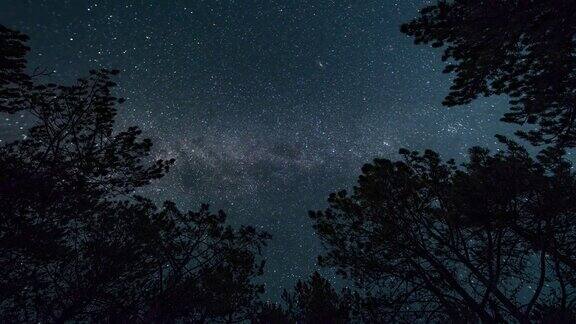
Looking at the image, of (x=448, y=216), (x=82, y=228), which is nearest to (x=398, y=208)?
(x=448, y=216)

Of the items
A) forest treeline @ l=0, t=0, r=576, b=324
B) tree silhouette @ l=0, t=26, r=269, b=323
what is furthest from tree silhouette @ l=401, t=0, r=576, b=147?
tree silhouette @ l=0, t=26, r=269, b=323

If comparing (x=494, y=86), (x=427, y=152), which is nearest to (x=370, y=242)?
(x=427, y=152)

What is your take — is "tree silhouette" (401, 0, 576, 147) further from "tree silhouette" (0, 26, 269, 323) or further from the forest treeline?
"tree silhouette" (0, 26, 269, 323)

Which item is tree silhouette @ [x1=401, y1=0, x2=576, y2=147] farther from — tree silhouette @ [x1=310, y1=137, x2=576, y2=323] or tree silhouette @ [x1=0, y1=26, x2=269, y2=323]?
tree silhouette @ [x1=0, y1=26, x2=269, y2=323]

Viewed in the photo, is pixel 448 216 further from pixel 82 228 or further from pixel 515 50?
pixel 82 228

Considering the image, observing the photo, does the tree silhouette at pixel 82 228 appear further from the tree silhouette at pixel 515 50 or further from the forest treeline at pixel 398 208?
the tree silhouette at pixel 515 50

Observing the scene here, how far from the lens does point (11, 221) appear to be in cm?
834

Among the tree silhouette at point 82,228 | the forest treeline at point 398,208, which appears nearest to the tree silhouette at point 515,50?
the forest treeline at point 398,208

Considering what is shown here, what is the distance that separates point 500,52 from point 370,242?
5.40 metres

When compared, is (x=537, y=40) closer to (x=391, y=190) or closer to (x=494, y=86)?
(x=494, y=86)

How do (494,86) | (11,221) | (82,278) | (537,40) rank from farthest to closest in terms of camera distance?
1. (82,278)
2. (11,221)
3. (494,86)
4. (537,40)

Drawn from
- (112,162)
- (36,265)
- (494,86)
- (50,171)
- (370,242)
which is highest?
(494,86)

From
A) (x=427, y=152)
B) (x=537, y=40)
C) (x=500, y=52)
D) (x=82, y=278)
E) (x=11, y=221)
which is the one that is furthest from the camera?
(x=82, y=278)

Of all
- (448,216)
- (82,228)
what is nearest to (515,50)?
(448,216)
